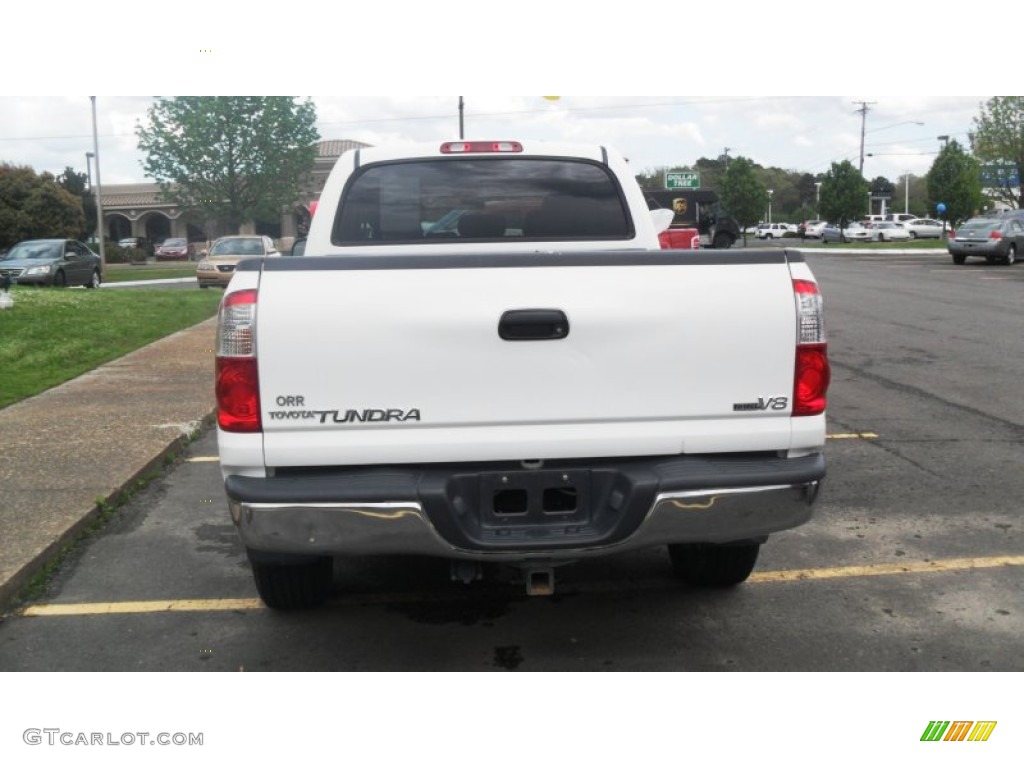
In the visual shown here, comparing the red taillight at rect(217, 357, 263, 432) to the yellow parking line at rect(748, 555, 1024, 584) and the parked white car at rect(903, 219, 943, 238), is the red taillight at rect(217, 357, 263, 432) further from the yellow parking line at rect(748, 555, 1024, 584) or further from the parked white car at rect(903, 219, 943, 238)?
the parked white car at rect(903, 219, 943, 238)

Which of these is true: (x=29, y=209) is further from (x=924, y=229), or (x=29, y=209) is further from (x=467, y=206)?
(x=467, y=206)

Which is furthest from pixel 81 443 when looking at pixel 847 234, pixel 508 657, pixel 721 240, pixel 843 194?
pixel 843 194

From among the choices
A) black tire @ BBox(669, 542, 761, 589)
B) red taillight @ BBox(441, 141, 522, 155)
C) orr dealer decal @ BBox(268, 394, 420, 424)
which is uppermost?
red taillight @ BBox(441, 141, 522, 155)

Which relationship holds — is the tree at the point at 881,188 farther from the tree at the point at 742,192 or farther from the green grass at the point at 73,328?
the green grass at the point at 73,328

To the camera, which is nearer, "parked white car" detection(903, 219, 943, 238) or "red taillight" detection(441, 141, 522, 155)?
"red taillight" detection(441, 141, 522, 155)

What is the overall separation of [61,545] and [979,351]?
411 inches

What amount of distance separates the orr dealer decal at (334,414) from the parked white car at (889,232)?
62424mm

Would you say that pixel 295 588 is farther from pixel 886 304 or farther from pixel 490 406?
pixel 886 304

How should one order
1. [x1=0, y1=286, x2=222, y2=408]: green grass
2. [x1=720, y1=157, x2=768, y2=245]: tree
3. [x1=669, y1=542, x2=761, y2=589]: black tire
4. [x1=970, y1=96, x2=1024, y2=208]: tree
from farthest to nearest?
[x1=720, y1=157, x2=768, y2=245]: tree, [x1=970, y1=96, x2=1024, y2=208]: tree, [x1=0, y1=286, x2=222, y2=408]: green grass, [x1=669, y1=542, x2=761, y2=589]: black tire

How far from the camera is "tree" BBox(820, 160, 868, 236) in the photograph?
208 ft

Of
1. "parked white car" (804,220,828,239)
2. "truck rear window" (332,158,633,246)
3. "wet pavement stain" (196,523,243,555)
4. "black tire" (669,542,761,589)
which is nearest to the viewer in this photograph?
"black tire" (669,542,761,589)

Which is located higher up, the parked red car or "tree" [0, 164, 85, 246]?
"tree" [0, 164, 85, 246]

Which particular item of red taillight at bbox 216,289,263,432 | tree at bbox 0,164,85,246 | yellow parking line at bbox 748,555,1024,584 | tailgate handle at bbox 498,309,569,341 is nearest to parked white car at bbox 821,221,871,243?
tree at bbox 0,164,85,246

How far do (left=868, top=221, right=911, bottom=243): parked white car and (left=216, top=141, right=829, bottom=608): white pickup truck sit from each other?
61.9 metres
